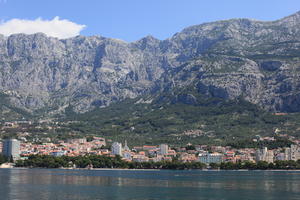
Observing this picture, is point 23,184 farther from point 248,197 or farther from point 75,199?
point 248,197

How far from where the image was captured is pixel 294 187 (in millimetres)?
115938

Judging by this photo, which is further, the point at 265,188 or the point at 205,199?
the point at 265,188

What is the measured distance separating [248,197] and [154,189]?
77.7 feet

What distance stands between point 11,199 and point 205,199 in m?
34.8

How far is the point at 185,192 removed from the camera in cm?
10306

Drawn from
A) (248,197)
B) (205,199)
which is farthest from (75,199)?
(248,197)

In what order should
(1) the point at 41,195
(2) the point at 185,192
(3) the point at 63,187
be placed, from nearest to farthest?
(1) the point at 41,195 < (2) the point at 185,192 < (3) the point at 63,187

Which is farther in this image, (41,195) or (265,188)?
(265,188)

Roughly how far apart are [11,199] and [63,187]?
2448cm

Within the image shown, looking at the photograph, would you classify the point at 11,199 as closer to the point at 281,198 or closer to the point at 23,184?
the point at 23,184

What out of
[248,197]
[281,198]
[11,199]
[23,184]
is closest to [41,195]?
[11,199]

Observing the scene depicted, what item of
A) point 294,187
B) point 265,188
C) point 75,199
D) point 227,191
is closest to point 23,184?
point 75,199

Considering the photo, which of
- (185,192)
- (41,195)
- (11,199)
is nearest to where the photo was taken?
(11,199)

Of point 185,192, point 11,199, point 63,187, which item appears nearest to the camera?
point 11,199
